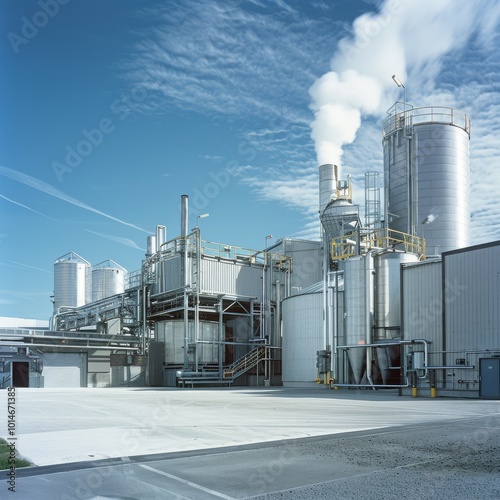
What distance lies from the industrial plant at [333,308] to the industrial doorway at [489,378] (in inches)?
1.7

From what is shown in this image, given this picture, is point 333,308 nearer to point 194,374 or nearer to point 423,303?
point 423,303

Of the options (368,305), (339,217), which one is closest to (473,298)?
(368,305)

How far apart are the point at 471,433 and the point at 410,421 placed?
8.27ft

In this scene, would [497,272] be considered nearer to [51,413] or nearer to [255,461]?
[51,413]

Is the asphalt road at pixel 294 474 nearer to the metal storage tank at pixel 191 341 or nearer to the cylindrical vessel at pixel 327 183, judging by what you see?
the metal storage tank at pixel 191 341

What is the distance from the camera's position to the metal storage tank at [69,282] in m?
58.2

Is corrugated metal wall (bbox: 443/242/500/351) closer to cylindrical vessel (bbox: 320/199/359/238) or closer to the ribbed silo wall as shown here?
cylindrical vessel (bbox: 320/199/359/238)

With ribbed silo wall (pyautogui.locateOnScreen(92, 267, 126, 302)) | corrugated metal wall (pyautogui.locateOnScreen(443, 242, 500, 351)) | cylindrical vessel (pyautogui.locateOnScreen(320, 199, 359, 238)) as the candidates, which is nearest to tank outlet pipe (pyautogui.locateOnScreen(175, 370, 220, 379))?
cylindrical vessel (pyautogui.locateOnScreen(320, 199, 359, 238))

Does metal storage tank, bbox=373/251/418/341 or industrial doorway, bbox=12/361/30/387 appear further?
industrial doorway, bbox=12/361/30/387

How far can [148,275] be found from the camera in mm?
47344

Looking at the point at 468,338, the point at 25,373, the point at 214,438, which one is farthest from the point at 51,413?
the point at 25,373

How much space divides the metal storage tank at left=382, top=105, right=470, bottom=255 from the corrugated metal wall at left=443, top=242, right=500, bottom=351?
33.8 ft

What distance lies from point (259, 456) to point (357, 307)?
2452cm

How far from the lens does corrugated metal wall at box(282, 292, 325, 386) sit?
3822 centimetres
